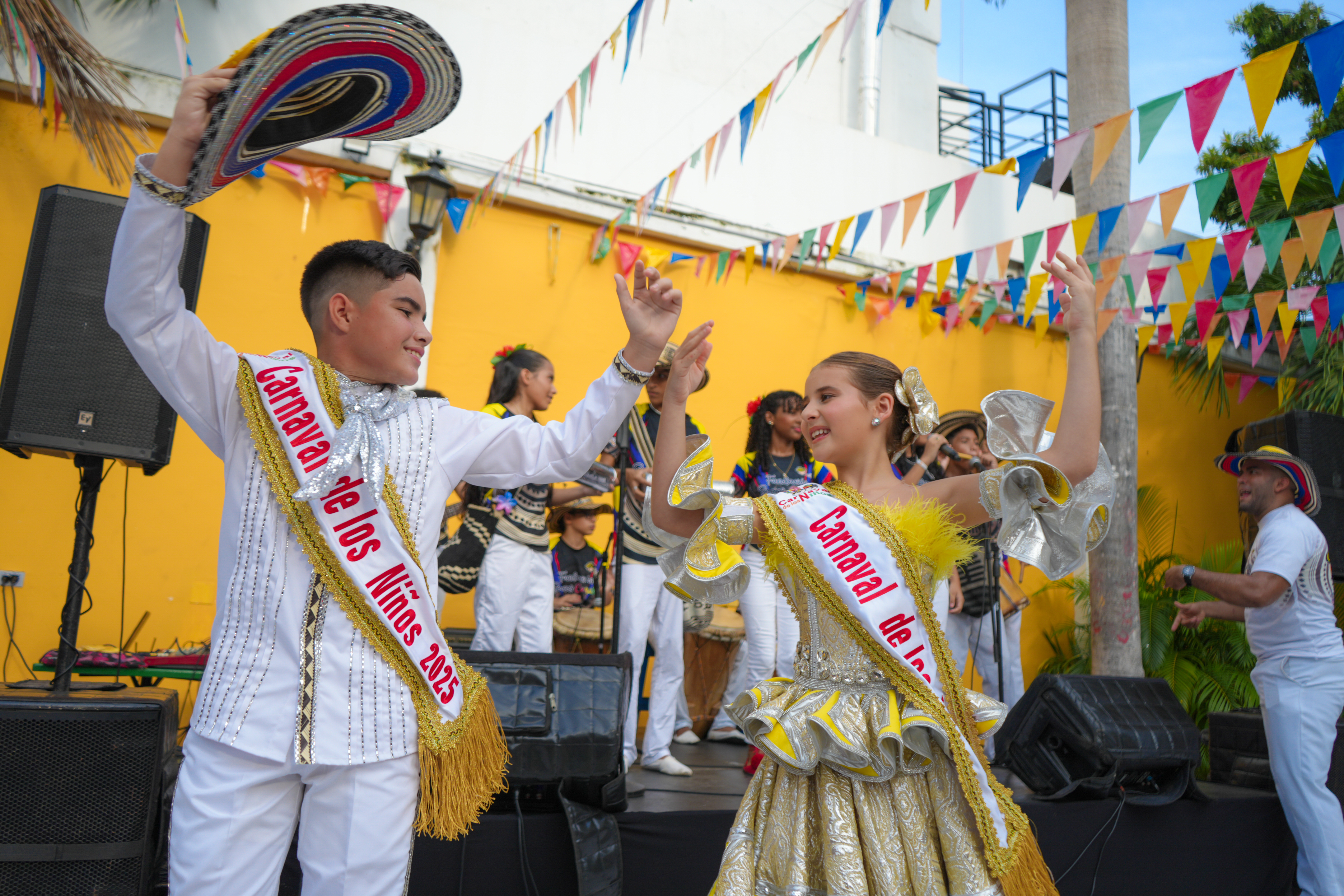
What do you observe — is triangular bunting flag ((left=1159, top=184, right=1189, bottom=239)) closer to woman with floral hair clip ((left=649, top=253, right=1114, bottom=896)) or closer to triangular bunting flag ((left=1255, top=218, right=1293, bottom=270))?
triangular bunting flag ((left=1255, top=218, right=1293, bottom=270))

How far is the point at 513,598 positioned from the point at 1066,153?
3.37 m

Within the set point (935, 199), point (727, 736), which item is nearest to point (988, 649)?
point (727, 736)

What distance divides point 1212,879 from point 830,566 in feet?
11.0

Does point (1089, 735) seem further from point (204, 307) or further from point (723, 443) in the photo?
point (204, 307)

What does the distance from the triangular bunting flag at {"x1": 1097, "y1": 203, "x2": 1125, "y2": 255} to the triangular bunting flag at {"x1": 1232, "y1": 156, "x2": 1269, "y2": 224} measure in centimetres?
62

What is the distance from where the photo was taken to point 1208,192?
14.6ft

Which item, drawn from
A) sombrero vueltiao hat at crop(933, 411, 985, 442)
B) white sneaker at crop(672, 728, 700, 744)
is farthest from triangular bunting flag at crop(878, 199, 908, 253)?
white sneaker at crop(672, 728, 700, 744)

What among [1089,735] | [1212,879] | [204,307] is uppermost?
[204,307]

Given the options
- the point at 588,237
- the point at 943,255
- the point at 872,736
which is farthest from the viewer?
the point at 943,255

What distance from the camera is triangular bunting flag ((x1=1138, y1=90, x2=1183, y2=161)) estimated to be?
397cm

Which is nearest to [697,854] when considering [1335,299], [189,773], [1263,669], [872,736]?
[872,736]

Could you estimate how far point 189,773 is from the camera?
1.55 m

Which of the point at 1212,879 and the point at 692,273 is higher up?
the point at 692,273

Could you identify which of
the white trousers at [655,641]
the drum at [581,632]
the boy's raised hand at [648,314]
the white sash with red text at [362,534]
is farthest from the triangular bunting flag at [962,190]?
the white sash with red text at [362,534]
